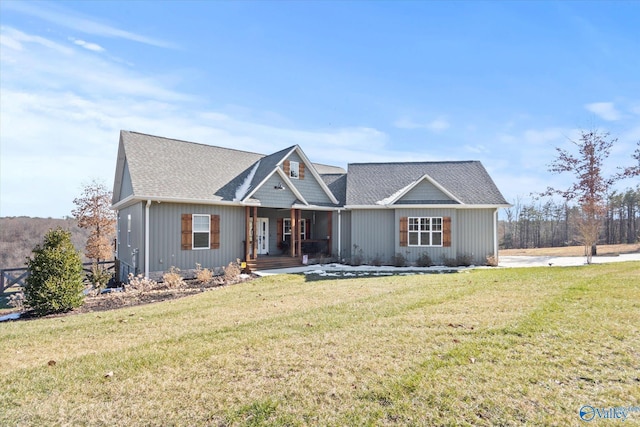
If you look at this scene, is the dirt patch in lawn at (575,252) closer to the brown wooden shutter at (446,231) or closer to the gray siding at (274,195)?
the brown wooden shutter at (446,231)

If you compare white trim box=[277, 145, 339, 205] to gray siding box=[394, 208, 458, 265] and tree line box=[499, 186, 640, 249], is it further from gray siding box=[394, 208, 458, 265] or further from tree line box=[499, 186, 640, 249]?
tree line box=[499, 186, 640, 249]

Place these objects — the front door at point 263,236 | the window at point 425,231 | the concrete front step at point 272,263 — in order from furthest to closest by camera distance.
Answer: the front door at point 263,236 < the window at point 425,231 < the concrete front step at point 272,263

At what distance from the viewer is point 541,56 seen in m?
13.4

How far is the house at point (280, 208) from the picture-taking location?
14.0m

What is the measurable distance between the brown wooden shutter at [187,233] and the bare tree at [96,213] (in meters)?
13.9

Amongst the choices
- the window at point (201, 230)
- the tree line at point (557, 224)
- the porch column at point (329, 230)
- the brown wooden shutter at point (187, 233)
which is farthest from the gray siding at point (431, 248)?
the tree line at point (557, 224)

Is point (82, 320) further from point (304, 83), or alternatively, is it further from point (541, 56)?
point (541, 56)

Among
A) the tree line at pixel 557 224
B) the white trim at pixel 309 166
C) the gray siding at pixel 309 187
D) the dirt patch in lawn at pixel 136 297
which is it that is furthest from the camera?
the tree line at pixel 557 224

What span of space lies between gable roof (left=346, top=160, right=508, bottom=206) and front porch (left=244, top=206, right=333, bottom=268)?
246 cm

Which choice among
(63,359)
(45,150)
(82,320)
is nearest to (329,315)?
(63,359)

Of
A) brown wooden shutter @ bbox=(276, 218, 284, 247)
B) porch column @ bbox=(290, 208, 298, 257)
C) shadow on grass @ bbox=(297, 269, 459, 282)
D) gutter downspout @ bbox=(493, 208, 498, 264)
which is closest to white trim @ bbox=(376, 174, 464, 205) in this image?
gutter downspout @ bbox=(493, 208, 498, 264)

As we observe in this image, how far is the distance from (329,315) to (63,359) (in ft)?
14.3

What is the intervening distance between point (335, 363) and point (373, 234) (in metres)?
13.8

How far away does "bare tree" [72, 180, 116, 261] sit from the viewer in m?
24.9
